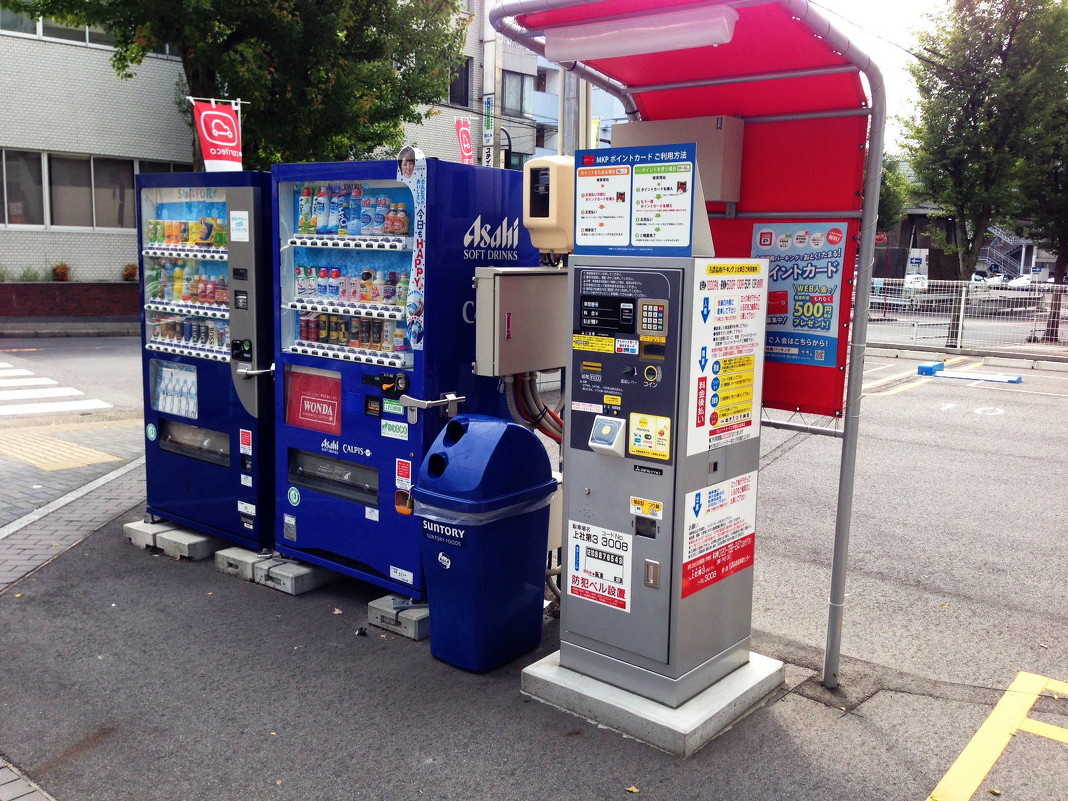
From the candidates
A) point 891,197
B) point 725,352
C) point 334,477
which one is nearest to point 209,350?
point 334,477

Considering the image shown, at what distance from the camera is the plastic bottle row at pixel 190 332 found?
6.50 m

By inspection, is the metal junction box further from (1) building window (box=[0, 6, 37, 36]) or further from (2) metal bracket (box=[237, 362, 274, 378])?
(1) building window (box=[0, 6, 37, 36])

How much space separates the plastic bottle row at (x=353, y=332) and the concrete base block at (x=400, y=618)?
1.48 m

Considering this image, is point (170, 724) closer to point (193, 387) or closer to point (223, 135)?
point (193, 387)

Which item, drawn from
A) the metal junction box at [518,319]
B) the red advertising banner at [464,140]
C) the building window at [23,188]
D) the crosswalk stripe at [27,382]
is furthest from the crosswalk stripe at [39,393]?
the building window at [23,188]

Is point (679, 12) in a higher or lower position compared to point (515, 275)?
higher

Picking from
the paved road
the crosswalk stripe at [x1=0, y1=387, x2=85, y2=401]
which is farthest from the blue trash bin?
the crosswalk stripe at [x1=0, y1=387, x2=85, y2=401]

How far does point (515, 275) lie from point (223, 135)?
477 cm

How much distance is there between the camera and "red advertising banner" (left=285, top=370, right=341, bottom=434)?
579 centimetres

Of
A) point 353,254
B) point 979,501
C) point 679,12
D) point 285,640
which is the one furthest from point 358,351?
point 979,501

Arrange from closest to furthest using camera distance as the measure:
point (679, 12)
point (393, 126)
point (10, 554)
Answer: point (679, 12)
point (10, 554)
point (393, 126)

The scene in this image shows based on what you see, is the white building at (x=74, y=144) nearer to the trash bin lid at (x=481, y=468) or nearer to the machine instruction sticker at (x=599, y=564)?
the trash bin lid at (x=481, y=468)

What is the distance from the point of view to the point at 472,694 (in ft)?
15.2

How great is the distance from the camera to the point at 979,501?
8211 mm
